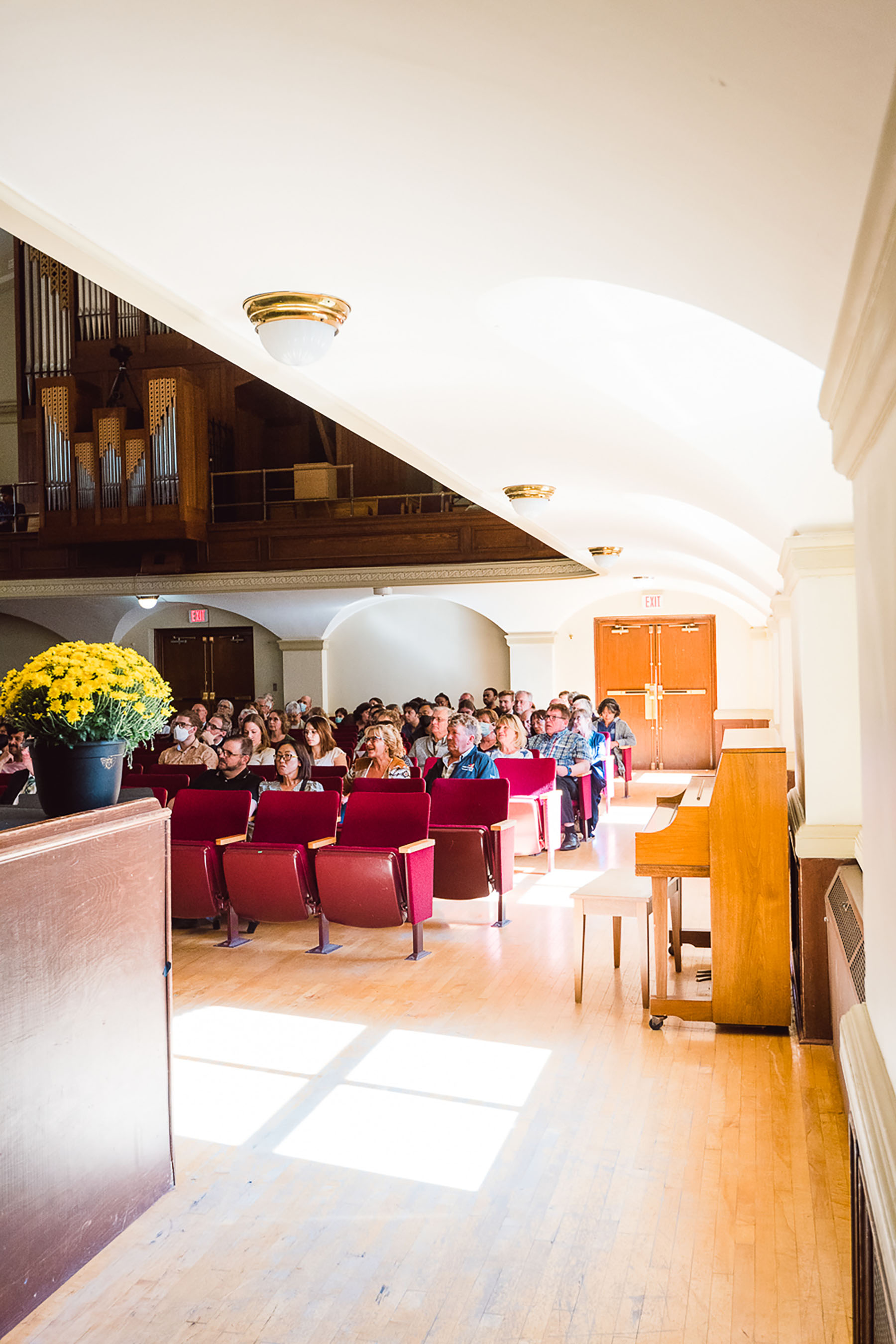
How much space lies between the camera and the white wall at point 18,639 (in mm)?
16734

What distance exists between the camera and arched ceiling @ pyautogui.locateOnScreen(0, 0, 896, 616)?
141 cm

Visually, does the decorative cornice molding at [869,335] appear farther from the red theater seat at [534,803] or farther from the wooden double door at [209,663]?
the wooden double door at [209,663]

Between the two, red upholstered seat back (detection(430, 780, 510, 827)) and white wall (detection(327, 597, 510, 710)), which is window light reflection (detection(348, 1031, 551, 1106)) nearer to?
red upholstered seat back (detection(430, 780, 510, 827))

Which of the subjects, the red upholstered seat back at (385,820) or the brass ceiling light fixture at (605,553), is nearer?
the red upholstered seat back at (385,820)

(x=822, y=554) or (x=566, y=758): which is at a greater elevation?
(x=822, y=554)

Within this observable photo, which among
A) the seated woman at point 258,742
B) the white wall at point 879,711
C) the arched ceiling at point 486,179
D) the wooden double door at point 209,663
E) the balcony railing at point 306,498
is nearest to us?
the arched ceiling at point 486,179

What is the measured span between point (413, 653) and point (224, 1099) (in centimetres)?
1242

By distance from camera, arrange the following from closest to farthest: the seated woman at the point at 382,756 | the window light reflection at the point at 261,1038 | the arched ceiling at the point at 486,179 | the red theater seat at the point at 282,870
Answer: the arched ceiling at the point at 486,179, the window light reflection at the point at 261,1038, the red theater seat at the point at 282,870, the seated woman at the point at 382,756

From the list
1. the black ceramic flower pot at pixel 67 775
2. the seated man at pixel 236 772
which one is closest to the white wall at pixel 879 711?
the black ceramic flower pot at pixel 67 775

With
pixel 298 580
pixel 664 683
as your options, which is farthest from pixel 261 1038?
pixel 664 683

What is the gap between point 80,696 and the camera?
292 centimetres

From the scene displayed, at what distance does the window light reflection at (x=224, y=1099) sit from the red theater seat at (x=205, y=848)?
5.67 feet

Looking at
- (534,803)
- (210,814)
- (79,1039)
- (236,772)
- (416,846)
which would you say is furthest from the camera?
(534,803)

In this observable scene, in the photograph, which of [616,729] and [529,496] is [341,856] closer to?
[529,496]
